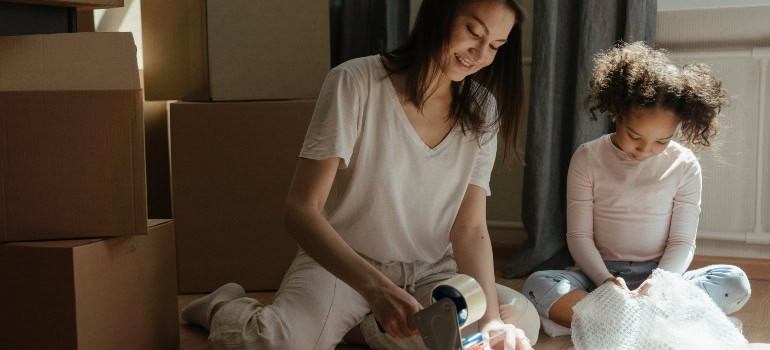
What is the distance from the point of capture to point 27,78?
142cm

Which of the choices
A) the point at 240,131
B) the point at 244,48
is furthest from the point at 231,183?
the point at 244,48

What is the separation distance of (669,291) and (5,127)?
1.15 m

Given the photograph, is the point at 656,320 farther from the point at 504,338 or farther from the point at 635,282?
the point at 504,338

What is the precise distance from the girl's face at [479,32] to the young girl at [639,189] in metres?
0.50

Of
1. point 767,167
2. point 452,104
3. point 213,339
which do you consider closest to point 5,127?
point 213,339

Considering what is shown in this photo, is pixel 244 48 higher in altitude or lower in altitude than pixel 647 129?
higher

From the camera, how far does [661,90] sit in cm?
174

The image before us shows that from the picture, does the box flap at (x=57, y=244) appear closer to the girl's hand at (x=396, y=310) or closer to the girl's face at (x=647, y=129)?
the girl's hand at (x=396, y=310)

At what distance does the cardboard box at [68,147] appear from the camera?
1.39 m

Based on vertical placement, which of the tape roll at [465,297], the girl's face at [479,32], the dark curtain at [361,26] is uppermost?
the dark curtain at [361,26]

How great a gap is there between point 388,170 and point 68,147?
510 mm

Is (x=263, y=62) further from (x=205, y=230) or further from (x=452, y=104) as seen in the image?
(x=452, y=104)

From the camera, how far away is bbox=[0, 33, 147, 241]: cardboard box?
139cm

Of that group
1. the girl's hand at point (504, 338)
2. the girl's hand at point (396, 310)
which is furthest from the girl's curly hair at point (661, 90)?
the girl's hand at point (396, 310)
